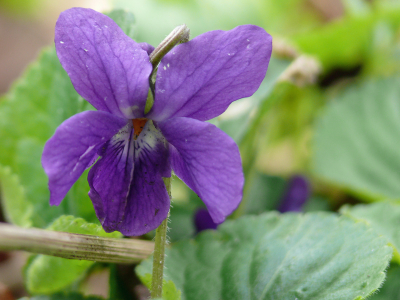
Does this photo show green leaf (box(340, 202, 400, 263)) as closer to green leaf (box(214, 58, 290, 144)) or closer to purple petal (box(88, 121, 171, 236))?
green leaf (box(214, 58, 290, 144))

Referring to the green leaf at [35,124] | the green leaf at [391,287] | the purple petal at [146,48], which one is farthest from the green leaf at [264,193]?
the purple petal at [146,48]

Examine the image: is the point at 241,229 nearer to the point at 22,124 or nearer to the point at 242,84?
the point at 242,84

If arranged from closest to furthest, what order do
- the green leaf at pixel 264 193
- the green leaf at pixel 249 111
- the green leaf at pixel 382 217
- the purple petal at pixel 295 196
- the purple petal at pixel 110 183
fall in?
the purple petal at pixel 110 183
the green leaf at pixel 382 217
the green leaf at pixel 249 111
the purple petal at pixel 295 196
the green leaf at pixel 264 193

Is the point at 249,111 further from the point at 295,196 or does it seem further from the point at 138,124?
the point at 138,124

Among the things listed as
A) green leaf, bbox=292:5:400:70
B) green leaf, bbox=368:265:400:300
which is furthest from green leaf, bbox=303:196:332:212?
green leaf, bbox=292:5:400:70

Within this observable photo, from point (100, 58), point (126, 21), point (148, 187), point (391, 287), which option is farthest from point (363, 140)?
point (100, 58)

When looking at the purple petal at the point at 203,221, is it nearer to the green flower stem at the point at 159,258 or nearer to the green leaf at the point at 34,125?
the green leaf at the point at 34,125

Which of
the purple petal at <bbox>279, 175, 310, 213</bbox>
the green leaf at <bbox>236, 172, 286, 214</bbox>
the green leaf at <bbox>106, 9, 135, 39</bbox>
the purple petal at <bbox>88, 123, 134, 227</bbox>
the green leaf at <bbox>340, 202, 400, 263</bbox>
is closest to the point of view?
the purple petal at <bbox>88, 123, 134, 227</bbox>
